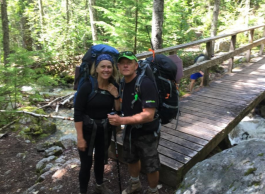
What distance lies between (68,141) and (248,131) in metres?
5.58

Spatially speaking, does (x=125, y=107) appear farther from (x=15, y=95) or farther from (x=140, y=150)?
(x=15, y=95)

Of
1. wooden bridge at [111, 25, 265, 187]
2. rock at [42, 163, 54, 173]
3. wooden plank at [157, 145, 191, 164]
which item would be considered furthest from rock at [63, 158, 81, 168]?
wooden plank at [157, 145, 191, 164]

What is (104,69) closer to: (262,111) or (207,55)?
(207,55)

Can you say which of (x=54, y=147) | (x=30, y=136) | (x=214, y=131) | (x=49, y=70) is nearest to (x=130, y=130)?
(x=214, y=131)

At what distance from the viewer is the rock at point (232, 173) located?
1899 millimetres

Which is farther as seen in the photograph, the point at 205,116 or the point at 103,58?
the point at 205,116

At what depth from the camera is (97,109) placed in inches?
103

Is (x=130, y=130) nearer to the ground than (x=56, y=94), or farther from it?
farther from it

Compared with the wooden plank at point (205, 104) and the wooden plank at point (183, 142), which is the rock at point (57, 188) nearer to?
the wooden plank at point (183, 142)

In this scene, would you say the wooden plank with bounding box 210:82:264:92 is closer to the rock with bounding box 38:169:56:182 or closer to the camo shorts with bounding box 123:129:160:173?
the camo shorts with bounding box 123:129:160:173

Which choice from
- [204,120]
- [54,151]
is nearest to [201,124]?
[204,120]

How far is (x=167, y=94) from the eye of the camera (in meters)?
2.60

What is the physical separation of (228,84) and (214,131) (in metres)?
3.53

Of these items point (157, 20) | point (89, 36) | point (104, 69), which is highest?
point (89, 36)
